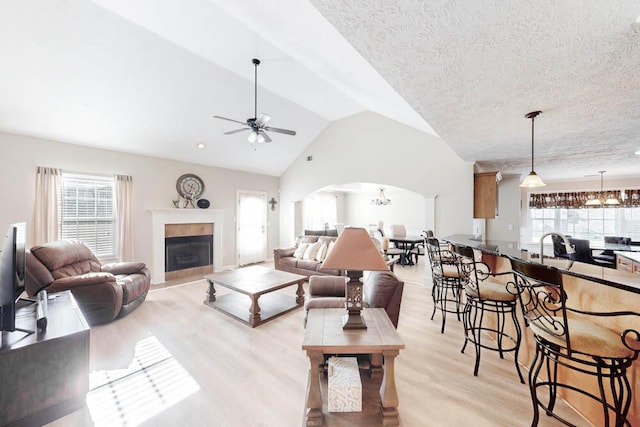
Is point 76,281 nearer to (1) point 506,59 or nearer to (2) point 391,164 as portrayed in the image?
(1) point 506,59

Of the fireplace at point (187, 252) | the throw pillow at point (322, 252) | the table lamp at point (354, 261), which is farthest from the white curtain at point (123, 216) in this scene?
the table lamp at point (354, 261)

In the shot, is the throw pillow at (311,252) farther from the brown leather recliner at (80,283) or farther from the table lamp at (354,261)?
the table lamp at (354,261)

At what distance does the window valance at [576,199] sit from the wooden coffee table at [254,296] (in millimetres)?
7947

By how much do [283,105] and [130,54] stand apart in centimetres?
245

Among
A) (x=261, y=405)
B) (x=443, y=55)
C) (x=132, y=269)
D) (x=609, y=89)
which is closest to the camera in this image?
(x=443, y=55)

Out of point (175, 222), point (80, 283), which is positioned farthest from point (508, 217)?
point (80, 283)

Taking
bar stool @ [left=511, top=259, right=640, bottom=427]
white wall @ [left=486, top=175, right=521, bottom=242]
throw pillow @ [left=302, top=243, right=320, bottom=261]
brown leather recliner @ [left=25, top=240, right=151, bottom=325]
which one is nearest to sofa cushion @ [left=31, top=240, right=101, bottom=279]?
brown leather recliner @ [left=25, top=240, right=151, bottom=325]

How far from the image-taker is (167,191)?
Answer: 515cm

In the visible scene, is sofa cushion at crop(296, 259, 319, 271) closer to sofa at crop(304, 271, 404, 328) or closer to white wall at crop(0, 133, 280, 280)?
white wall at crop(0, 133, 280, 280)

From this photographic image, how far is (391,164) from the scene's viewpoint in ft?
17.3

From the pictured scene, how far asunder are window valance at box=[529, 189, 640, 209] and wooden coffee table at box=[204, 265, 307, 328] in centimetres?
795

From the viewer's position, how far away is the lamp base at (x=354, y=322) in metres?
1.67

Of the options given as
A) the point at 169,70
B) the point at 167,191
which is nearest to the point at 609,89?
the point at 169,70

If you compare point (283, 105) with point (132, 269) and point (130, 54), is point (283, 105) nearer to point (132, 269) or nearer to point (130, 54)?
point (130, 54)
